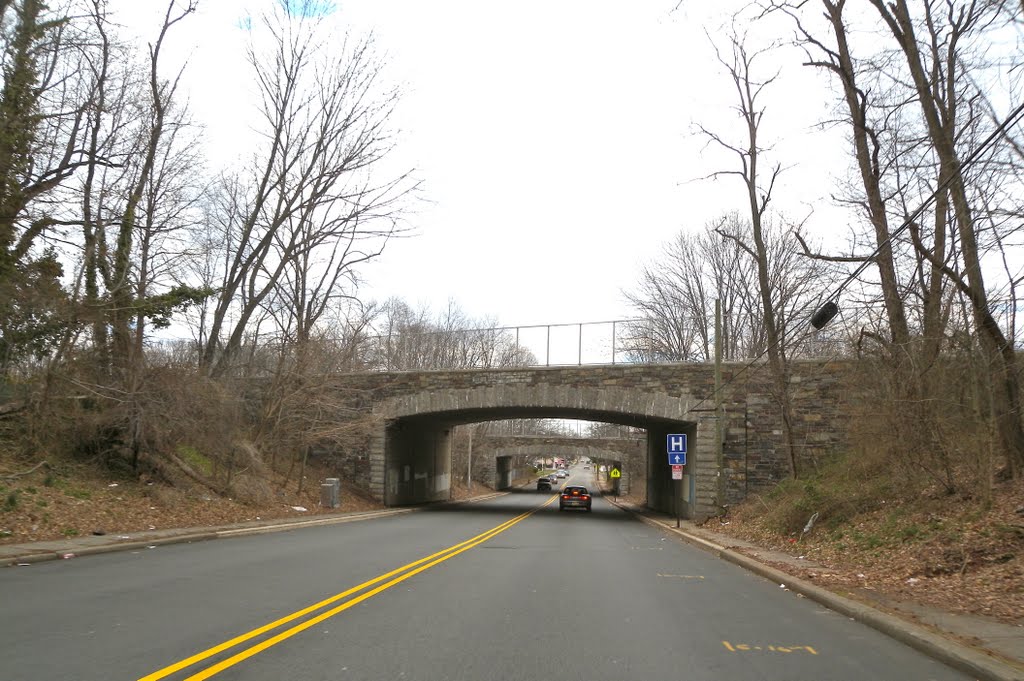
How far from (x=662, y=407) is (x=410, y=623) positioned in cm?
2168

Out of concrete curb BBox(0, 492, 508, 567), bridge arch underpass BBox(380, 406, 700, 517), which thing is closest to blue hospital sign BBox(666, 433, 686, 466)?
bridge arch underpass BBox(380, 406, 700, 517)

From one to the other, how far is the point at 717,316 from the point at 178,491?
682 inches

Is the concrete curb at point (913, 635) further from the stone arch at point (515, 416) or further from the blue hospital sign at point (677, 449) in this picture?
the stone arch at point (515, 416)

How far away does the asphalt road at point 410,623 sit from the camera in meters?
5.91

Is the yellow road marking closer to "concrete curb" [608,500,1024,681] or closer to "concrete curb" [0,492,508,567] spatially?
"concrete curb" [608,500,1024,681]

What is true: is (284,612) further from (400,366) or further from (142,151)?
(400,366)

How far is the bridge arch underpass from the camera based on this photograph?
2962 centimetres

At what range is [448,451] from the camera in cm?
4734

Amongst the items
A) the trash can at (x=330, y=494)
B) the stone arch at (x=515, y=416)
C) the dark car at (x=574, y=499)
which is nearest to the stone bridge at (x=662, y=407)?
the stone arch at (x=515, y=416)

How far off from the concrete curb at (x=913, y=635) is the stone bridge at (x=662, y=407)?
439 inches

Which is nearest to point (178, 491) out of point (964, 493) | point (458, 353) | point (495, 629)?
point (495, 629)

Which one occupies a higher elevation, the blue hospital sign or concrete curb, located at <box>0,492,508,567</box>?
the blue hospital sign

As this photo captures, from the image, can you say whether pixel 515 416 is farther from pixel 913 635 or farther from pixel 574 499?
pixel 913 635

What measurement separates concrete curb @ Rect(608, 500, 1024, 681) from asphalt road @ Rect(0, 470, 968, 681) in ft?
0.46
